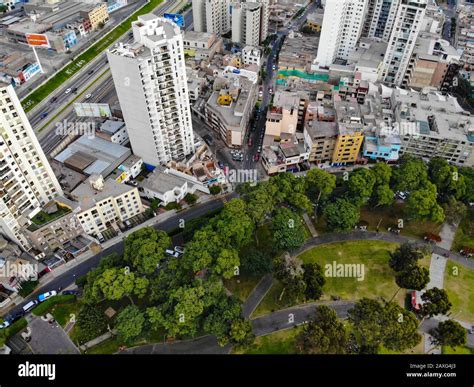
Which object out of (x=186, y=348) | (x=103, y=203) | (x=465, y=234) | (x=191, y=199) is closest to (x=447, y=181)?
(x=465, y=234)

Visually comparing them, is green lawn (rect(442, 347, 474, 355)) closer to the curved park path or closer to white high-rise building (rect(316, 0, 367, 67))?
the curved park path

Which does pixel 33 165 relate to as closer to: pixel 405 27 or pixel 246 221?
pixel 246 221

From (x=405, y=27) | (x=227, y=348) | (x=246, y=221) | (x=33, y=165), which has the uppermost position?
(x=405, y=27)

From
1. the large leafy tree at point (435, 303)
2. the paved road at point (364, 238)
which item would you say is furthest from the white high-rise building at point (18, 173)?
the large leafy tree at point (435, 303)

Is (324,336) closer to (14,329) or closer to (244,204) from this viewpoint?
(244,204)

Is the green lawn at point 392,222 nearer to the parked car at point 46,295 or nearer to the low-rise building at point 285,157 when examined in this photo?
the low-rise building at point 285,157

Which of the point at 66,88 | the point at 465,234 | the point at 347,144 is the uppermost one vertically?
the point at 347,144

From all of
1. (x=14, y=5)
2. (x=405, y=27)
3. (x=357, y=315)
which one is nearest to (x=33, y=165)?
(x=357, y=315)
